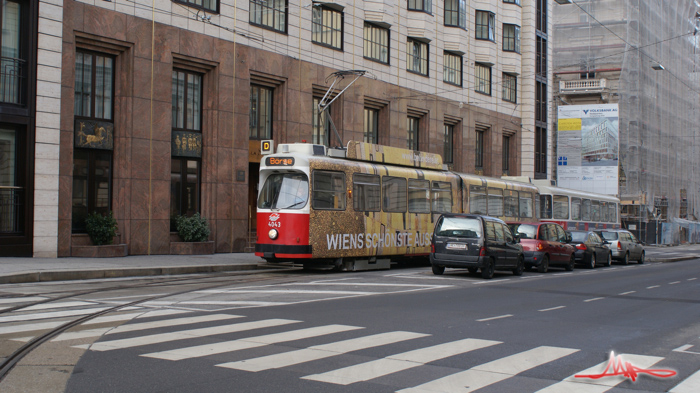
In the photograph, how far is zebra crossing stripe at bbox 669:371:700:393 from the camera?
6.56 m

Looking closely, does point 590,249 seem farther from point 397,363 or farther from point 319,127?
point 397,363

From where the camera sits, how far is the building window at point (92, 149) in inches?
872

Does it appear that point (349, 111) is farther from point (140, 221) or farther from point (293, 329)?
point (293, 329)

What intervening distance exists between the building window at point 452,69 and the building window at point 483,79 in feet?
6.65

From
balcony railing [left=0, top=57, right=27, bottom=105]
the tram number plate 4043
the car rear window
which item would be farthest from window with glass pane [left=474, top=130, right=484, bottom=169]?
balcony railing [left=0, top=57, right=27, bottom=105]

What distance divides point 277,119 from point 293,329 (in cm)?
2022

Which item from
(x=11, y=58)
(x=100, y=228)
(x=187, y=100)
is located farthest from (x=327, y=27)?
(x=11, y=58)

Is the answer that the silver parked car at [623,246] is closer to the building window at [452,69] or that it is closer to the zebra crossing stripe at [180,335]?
the building window at [452,69]

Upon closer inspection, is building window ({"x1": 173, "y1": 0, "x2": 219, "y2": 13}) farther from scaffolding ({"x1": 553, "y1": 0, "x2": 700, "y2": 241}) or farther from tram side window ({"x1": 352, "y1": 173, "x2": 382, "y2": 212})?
scaffolding ({"x1": 553, "y1": 0, "x2": 700, "y2": 241})

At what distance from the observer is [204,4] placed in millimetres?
25781

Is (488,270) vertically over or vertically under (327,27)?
under

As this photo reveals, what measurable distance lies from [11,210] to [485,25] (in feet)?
102

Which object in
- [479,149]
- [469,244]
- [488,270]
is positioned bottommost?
[488,270]

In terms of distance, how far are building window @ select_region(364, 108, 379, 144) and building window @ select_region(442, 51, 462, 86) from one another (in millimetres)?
6471
